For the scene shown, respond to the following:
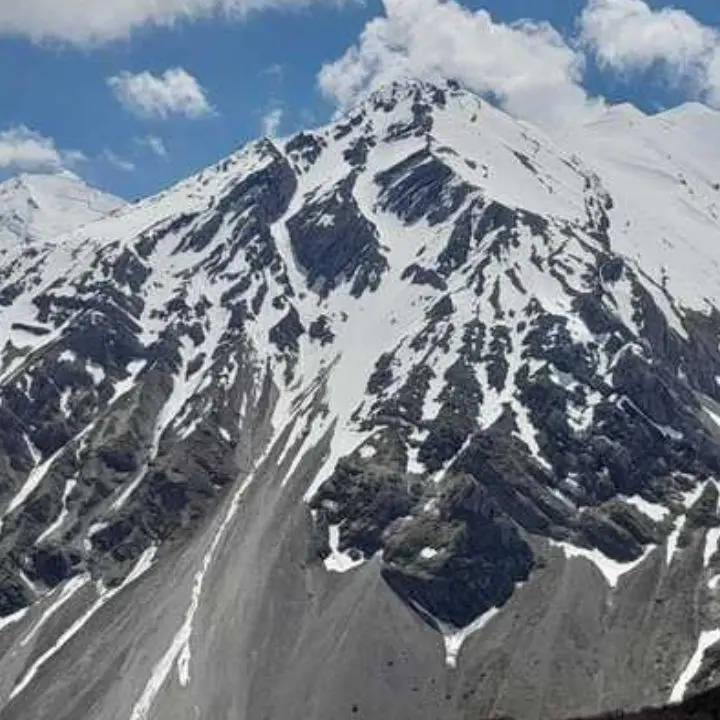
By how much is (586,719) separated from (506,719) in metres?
8.82

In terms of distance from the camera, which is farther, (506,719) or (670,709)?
(506,719)

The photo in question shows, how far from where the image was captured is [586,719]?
104938mm

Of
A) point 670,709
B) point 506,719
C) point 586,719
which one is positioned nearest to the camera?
point 670,709

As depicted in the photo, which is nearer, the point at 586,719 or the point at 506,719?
the point at 586,719

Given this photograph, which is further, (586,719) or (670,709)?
(586,719)

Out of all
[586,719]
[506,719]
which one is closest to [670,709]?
[586,719]

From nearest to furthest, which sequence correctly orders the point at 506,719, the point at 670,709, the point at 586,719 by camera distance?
the point at 670,709 < the point at 586,719 < the point at 506,719

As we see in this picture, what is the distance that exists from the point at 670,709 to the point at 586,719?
15.3 m

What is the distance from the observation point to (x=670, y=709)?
90.6 meters

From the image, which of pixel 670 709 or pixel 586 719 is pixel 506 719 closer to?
pixel 586 719

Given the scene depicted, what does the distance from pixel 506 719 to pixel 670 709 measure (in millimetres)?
23621

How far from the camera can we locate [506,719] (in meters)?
112
